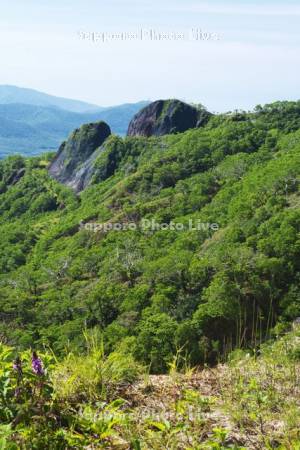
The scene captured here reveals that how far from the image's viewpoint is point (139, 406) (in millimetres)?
6051

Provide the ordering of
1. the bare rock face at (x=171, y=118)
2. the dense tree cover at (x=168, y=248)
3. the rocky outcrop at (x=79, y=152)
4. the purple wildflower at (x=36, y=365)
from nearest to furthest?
the purple wildflower at (x=36, y=365)
the dense tree cover at (x=168, y=248)
the bare rock face at (x=171, y=118)
the rocky outcrop at (x=79, y=152)

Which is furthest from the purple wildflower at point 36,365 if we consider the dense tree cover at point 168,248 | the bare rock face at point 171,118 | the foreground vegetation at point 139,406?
the bare rock face at point 171,118

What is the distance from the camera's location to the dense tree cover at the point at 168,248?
38.2 m

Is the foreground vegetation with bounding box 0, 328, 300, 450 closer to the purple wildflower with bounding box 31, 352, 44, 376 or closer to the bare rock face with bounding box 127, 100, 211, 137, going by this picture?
the purple wildflower with bounding box 31, 352, 44, 376

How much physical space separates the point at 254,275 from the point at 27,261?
6669 cm

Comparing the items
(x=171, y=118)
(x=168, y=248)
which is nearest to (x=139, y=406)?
(x=168, y=248)

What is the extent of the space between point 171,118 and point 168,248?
76.2 metres

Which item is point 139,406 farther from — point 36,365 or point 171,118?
point 171,118

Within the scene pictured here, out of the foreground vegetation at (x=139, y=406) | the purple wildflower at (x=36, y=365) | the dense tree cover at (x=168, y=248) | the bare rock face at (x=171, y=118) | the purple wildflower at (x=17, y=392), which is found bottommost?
the dense tree cover at (x=168, y=248)

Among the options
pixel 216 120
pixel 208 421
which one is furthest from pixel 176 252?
pixel 216 120

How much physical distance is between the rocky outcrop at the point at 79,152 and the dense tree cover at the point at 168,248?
19.2ft

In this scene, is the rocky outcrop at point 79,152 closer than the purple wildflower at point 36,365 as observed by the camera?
No

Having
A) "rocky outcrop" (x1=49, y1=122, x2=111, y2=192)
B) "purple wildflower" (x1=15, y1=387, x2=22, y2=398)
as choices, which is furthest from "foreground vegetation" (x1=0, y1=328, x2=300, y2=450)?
"rocky outcrop" (x1=49, y1=122, x2=111, y2=192)

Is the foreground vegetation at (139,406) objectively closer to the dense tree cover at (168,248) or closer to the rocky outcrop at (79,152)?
the dense tree cover at (168,248)
